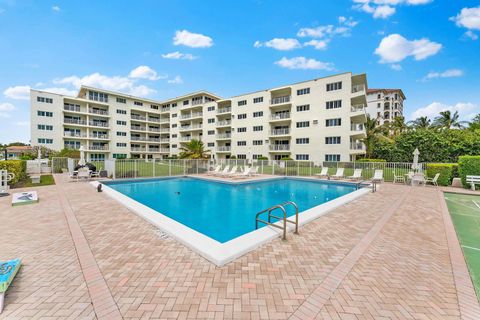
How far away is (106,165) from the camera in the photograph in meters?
17.4

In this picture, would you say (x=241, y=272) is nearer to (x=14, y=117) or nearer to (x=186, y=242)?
(x=186, y=242)

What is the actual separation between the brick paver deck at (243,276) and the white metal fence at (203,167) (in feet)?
39.0

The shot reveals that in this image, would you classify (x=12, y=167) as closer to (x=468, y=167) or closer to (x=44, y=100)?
(x=468, y=167)

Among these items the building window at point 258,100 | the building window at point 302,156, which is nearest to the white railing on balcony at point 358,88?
the building window at point 302,156

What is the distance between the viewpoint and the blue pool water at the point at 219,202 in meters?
7.41

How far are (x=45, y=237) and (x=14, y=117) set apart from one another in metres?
56.1

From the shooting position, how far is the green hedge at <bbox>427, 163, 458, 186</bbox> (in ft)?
46.3

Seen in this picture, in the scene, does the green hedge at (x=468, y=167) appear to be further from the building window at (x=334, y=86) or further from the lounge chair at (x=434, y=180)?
the building window at (x=334, y=86)

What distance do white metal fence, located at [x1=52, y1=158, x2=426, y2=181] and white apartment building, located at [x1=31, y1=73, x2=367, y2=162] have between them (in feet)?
31.6

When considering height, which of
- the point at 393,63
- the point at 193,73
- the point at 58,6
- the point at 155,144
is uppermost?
the point at 393,63

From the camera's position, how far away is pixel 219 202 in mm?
10930

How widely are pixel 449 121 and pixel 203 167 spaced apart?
44.3m

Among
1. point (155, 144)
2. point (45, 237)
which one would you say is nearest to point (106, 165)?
point (45, 237)

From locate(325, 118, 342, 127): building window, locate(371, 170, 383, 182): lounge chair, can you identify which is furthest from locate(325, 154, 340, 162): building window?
locate(371, 170, 383, 182): lounge chair
